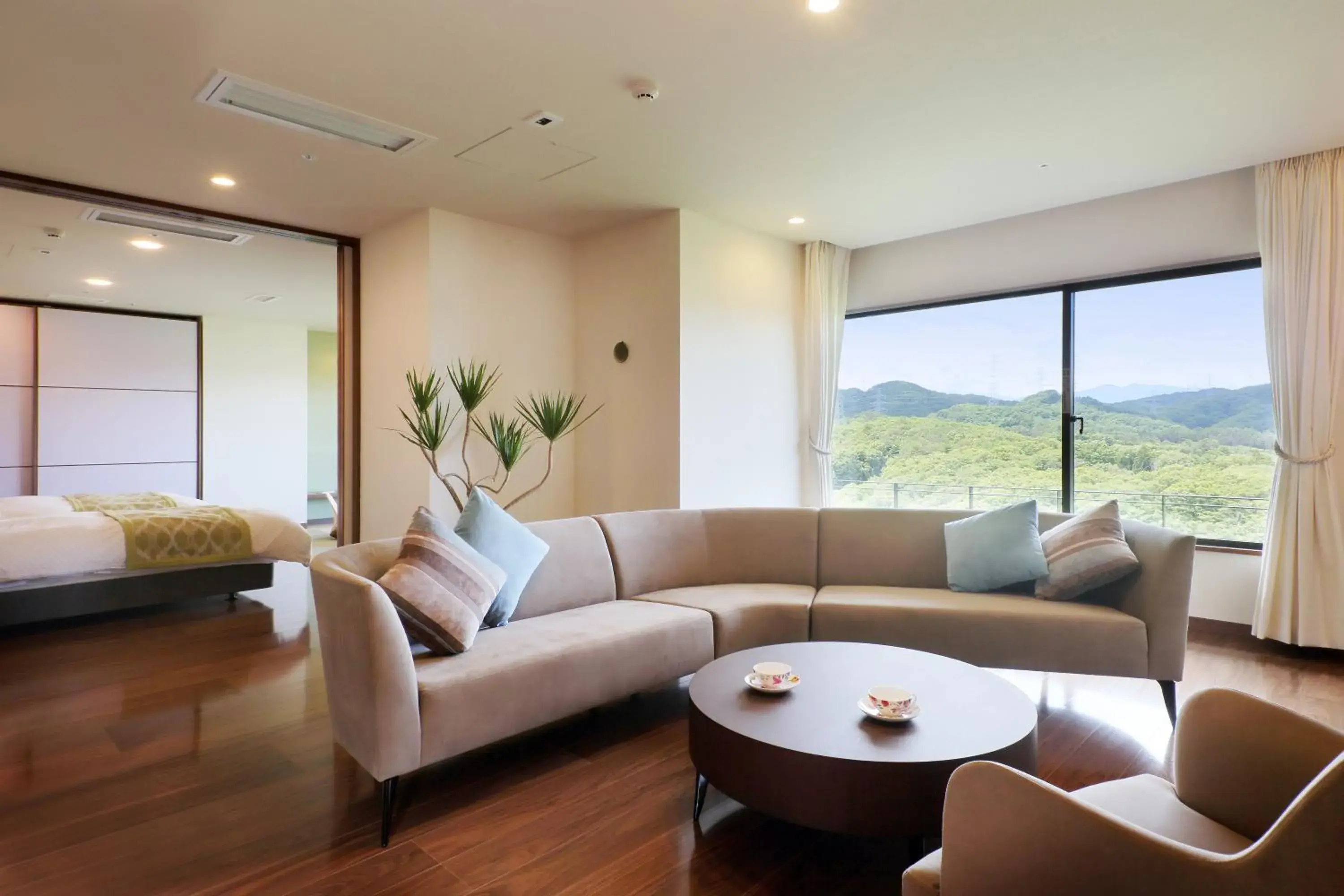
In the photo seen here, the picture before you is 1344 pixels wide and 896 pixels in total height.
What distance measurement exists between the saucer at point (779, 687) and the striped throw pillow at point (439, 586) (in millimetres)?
979

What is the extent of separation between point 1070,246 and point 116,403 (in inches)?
362

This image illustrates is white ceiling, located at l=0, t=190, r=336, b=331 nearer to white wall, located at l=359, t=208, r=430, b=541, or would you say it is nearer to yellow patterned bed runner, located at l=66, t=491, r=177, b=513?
white wall, located at l=359, t=208, r=430, b=541

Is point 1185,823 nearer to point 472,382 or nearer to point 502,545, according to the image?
point 502,545

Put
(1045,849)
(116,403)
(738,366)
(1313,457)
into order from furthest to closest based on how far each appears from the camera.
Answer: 1. (116,403)
2. (738,366)
3. (1313,457)
4. (1045,849)

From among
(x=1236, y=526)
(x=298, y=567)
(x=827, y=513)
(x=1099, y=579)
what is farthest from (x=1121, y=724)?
(x=298, y=567)

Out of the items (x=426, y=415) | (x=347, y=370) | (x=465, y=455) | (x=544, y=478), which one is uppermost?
(x=347, y=370)

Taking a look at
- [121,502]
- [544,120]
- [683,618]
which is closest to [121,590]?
[121,502]

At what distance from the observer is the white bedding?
13.2ft

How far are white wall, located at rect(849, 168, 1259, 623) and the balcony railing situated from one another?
0.19 meters

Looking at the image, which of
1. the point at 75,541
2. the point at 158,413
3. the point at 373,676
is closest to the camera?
the point at 373,676

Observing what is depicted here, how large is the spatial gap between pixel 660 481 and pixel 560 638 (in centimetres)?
226

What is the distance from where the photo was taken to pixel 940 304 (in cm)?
541

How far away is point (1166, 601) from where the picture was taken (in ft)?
9.59

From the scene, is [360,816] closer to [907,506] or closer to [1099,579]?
[1099,579]
